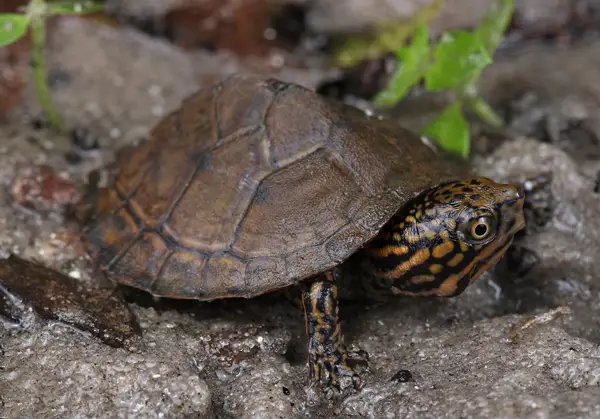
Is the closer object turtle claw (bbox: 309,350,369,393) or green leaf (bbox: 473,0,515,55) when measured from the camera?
turtle claw (bbox: 309,350,369,393)

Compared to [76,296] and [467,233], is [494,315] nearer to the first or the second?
[467,233]

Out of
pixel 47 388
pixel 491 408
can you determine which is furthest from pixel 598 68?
pixel 47 388

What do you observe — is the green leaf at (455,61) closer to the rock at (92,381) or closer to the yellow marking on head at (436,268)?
the yellow marking on head at (436,268)

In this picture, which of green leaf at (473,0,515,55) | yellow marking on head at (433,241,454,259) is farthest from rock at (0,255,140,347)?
green leaf at (473,0,515,55)

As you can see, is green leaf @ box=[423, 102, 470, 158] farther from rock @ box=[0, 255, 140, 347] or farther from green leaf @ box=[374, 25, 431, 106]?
rock @ box=[0, 255, 140, 347]

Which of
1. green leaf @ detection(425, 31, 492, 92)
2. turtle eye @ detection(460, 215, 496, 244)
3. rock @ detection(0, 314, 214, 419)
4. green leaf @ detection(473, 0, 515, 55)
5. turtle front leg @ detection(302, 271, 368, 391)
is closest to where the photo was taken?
rock @ detection(0, 314, 214, 419)

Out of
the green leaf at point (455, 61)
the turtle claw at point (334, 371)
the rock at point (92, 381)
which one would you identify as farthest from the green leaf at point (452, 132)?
the rock at point (92, 381)
